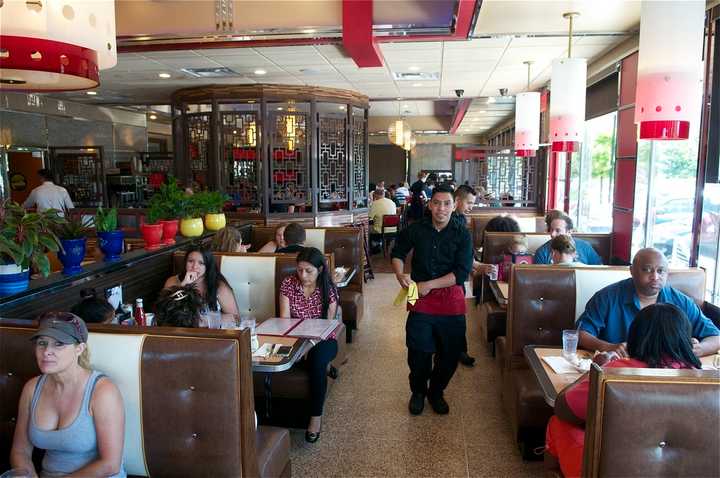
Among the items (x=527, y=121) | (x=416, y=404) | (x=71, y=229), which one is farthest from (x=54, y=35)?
(x=527, y=121)

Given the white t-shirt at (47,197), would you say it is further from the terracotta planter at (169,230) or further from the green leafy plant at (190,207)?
the terracotta planter at (169,230)

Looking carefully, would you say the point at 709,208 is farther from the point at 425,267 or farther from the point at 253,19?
the point at 253,19

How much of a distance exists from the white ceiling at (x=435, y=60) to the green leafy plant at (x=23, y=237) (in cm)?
356

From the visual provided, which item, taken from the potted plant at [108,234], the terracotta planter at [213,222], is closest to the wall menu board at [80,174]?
the terracotta planter at [213,222]

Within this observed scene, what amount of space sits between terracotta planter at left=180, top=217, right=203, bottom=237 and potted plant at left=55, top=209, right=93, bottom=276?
1.60 m

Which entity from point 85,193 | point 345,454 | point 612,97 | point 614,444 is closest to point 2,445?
point 345,454

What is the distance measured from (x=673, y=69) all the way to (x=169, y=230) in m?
3.80

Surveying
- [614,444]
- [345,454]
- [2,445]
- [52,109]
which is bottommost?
[345,454]

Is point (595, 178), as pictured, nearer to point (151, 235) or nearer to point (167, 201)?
point (167, 201)

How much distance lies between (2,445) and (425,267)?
234cm

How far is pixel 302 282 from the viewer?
3.59 metres

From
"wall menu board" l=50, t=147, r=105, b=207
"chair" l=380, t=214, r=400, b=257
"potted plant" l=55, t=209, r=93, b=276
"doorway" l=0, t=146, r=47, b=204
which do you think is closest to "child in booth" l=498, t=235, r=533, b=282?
"potted plant" l=55, t=209, r=93, b=276

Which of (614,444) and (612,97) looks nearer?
(614,444)

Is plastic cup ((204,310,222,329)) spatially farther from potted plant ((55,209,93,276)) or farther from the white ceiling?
the white ceiling
